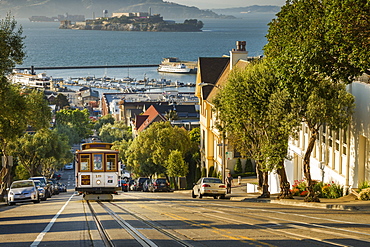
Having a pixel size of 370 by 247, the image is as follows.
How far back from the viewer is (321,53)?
2141 centimetres

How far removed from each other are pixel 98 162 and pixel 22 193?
462cm

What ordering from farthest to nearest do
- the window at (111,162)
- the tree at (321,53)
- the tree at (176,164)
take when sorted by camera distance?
the tree at (176,164)
the window at (111,162)
the tree at (321,53)

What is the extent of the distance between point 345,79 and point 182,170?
42.8 metres

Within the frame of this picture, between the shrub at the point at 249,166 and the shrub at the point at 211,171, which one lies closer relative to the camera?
the shrub at the point at 249,166

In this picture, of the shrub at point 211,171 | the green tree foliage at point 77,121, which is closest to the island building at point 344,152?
the shrub at point 211,171

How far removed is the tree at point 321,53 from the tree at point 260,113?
4.00ft

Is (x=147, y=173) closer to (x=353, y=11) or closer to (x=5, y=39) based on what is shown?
(x=5, y=39)

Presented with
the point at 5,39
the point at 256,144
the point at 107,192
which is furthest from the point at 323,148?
the point at 5,39

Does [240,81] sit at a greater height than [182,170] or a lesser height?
greater

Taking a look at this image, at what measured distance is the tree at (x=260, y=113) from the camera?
29745 mm

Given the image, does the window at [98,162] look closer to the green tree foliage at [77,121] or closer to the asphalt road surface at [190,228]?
the asphalt road surface at [190,228]

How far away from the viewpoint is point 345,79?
71.6ft

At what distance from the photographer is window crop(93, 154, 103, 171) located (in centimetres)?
3428

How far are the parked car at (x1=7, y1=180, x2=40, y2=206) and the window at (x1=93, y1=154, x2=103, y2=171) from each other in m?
4.05
